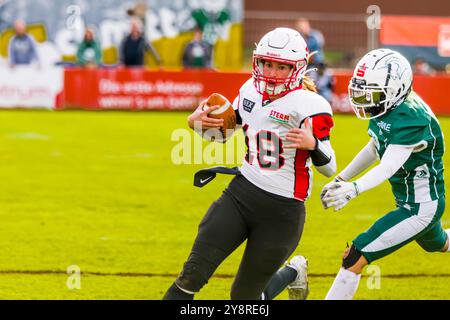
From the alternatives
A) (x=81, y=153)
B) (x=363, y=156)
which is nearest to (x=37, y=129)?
(x=81, y=153)

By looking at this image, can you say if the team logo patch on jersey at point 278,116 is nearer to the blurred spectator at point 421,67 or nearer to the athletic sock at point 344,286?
the athletic sock at point 344,286

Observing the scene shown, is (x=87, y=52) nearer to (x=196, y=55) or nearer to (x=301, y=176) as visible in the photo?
(x=196, y=55)

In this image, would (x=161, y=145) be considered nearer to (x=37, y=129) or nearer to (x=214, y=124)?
(x=37, y=129)

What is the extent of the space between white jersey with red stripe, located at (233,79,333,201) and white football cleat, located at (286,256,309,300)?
40.7 inches

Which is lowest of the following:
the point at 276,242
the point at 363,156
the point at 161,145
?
the point at 161,145

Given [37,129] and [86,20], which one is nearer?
[37,129]

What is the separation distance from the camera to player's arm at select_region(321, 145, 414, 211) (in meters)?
5.47

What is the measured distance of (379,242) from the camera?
5945 millimetres

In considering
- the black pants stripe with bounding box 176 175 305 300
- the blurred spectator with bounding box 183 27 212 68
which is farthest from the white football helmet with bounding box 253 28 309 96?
the blurred spectator with bounding box 183 27 212 68

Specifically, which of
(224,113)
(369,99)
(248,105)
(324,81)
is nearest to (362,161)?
(369,99)

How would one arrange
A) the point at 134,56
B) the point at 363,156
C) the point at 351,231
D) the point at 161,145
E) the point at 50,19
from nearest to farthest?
1. the point at 363,156
2. the point at 351,231
3. the point at 161,145
4. the point at 134,56
5. the point at 50,19

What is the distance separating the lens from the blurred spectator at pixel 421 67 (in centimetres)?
2151

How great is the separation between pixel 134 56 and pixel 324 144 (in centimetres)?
1645
